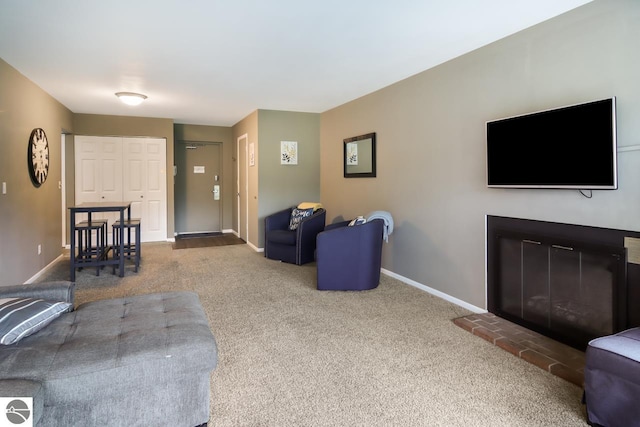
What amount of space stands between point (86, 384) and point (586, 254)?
3002mm

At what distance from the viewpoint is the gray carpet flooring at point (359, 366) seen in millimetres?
2053

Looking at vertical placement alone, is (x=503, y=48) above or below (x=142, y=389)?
above

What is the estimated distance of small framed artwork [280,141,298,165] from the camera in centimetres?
652

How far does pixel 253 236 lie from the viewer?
6812mm

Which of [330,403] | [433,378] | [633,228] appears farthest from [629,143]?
[330,403]

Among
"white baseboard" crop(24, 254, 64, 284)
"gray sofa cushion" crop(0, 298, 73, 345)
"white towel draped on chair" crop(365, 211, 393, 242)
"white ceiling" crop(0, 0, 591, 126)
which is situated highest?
"white ceiling" crop(0, 0, 591, 126)

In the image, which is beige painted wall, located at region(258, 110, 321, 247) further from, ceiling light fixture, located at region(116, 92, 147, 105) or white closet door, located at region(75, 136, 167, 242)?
white closet door, located at region(75, 136, 167, 242)

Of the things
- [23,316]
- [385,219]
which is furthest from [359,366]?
[385,219]

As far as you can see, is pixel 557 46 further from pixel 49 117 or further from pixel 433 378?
pixel 49 117

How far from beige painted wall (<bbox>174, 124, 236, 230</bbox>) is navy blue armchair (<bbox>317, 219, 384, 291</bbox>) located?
483 cm

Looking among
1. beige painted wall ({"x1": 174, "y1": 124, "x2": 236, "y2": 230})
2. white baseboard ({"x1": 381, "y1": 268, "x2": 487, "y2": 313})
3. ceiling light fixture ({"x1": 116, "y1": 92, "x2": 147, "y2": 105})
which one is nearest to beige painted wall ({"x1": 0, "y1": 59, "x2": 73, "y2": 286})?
ceiling light fixture ({"x1": 116, "y1": 92, "x2": 147, "y2": 105})

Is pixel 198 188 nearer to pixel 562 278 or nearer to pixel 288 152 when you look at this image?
pixel 288 152

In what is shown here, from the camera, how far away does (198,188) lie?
856 cm

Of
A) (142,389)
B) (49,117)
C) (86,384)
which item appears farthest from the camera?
(49,117)
